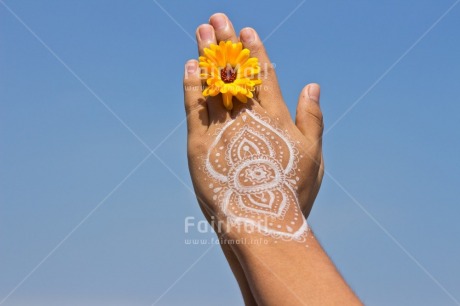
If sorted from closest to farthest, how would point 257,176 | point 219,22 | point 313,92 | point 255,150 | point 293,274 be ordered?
1. point 293,274
2. point 257,176
3. point 255,150
4. point 219,22
5. point 313,92

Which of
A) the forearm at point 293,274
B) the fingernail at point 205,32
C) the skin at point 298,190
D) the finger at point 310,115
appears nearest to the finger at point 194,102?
the skin at point 298,190

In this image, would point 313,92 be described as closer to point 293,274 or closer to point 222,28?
point 222,28

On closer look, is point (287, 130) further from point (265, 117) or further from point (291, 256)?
point (291, 256)

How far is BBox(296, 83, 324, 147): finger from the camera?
2.73 m

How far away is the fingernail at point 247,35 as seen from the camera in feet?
9.01

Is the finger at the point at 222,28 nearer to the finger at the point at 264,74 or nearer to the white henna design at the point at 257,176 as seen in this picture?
the finger at the point at 264,74

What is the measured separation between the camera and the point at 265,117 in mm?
2564

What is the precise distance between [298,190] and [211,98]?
0.50 meters

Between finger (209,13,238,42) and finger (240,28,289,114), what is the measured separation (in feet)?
0.22

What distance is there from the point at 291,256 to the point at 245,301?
56 centimetres

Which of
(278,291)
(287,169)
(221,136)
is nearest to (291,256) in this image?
(278,291)

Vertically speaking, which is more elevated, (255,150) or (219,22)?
(219,22)

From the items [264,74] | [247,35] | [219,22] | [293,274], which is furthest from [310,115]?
[293,274]

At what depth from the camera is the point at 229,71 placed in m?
2.47
